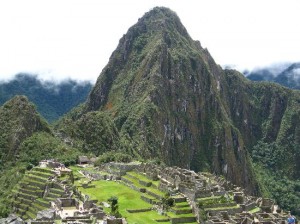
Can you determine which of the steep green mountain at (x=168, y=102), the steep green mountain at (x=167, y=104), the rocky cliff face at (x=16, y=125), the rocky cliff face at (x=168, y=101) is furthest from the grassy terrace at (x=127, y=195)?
the rocky cliff face at (x=168, y=101)

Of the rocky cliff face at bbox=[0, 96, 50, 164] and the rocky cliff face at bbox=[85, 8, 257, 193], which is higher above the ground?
the rocky cliff face at bbox=[85, 8, 257, 193]

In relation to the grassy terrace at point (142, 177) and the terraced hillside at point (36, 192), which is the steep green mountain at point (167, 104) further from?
the terraced hillside at point (36, 192)

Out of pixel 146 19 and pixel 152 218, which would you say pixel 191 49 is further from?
pixel 152 218

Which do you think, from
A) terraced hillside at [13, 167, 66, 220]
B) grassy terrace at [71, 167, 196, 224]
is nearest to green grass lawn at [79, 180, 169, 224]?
grassy terrace at [71, 167, 196, 224]

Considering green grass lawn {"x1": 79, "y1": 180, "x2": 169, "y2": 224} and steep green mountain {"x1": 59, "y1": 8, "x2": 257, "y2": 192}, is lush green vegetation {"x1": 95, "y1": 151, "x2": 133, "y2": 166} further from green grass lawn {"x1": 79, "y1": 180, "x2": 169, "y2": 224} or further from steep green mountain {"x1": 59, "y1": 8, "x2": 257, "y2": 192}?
steep green mountain {"x1": 59, "y1": 8, "x2": 257, "y2": 192}

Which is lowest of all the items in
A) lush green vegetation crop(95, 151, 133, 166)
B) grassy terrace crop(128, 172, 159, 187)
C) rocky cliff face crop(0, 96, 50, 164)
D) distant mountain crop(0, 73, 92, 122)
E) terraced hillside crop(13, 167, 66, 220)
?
terraced hillside crop(13, 167, 66, 220)
